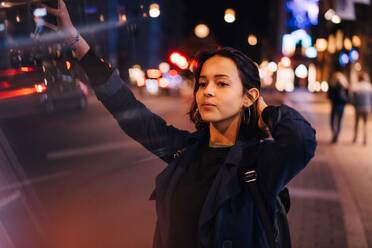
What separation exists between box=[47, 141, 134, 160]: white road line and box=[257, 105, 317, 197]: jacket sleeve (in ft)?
29.6

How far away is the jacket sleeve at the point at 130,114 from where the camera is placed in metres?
2.23

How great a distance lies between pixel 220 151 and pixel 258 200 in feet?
0.96

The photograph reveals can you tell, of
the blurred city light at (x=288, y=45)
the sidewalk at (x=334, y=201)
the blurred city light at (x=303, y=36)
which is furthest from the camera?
the blurred city light at (x=288, y=45)

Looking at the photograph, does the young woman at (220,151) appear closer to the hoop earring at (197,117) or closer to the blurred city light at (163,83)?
the hoop earring at (197,117)

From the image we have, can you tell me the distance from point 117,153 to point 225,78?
9211 millimetres

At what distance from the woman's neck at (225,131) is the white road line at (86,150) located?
8.76m

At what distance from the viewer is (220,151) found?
207cm

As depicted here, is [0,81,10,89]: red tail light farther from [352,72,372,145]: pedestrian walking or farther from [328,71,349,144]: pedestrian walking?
[352,72,372,145]: pedestrian walking

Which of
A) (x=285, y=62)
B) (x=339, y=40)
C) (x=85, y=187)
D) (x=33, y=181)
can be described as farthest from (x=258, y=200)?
(x=285, y=62)

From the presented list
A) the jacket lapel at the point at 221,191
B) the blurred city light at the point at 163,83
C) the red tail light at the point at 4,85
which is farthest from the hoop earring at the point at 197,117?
the blurred city light at the point at 163,83

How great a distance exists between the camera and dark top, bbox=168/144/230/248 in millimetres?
1932

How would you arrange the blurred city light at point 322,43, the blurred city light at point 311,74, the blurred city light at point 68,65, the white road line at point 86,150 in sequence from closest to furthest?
the blurred city light at point 68,65
the white road line at point 86,150
the blurred city light at point 322,43
the blurred city light at point 311,74

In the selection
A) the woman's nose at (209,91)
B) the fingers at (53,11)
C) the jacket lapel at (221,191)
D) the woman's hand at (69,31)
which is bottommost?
the jacket lapel at (221,191)

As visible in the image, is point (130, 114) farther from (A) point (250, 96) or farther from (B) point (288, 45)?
(B) point (288, 45)
